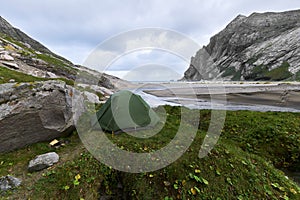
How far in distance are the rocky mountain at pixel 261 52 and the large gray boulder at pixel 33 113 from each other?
101169mm

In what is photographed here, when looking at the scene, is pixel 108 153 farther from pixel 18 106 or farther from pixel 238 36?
pixel 238 36

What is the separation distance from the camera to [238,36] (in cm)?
18288

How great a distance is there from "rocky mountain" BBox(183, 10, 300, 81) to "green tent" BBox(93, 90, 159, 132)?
3879 inches

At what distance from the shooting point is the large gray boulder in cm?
798

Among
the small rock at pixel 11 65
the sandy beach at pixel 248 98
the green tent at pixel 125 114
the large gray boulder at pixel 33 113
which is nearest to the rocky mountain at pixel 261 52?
the sandy beach at pixel 248 98

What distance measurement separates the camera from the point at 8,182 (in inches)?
239

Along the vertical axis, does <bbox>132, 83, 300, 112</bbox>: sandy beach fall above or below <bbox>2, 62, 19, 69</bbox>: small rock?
above

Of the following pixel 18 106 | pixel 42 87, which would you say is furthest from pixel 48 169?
pixel 42 87

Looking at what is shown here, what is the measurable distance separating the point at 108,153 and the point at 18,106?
4.72 m

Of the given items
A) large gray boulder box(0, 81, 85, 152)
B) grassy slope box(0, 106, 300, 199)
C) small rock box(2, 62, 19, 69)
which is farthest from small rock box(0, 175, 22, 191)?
small rock box(2, 62, 19, 69)

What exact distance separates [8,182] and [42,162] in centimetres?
116

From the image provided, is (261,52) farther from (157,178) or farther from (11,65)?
(157,178)

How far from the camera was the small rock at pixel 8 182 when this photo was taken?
5.93 metres

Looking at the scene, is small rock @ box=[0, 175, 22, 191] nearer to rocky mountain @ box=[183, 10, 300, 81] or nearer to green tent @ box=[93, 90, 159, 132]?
green tent @ box=[93, 90, 159, 132]
